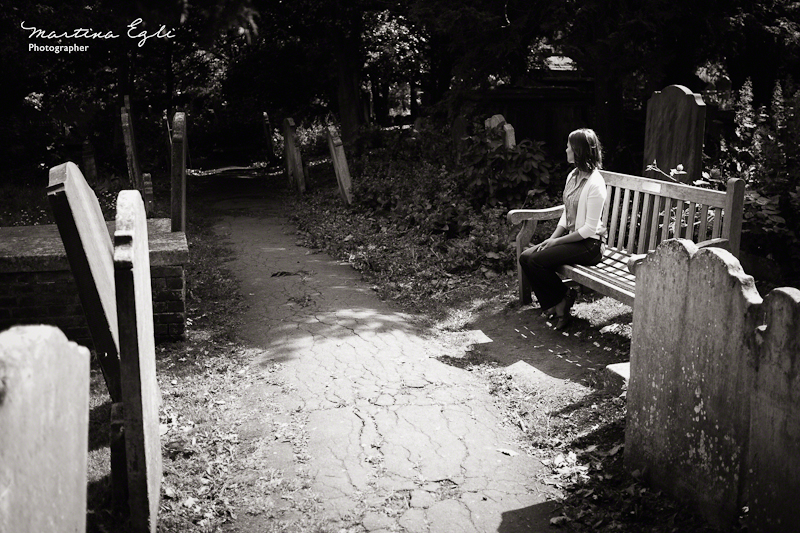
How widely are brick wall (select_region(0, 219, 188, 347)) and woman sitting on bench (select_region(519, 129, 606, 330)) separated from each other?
9.93 feet

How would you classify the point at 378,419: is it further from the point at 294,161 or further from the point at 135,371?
the point at 294,161

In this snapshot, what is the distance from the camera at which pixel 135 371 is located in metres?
3.32

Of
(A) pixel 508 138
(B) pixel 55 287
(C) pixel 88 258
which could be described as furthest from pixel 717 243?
(B) pixel 55 287

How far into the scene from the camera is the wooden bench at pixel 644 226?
18.3 ft

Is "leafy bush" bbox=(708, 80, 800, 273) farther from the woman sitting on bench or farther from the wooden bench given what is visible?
the woman sitting on bench

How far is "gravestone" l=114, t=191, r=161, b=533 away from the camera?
3.25 m

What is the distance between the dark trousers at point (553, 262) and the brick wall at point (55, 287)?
9.71 feet

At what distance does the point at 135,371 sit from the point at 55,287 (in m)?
3.08

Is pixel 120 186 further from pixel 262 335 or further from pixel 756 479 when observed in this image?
pixel 756 479

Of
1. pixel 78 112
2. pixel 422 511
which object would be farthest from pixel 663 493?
pixel 78 112

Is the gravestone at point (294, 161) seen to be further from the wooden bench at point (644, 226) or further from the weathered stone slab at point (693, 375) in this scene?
the weathered stone slab at point (693, 375)

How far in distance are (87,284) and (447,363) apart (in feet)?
10.1

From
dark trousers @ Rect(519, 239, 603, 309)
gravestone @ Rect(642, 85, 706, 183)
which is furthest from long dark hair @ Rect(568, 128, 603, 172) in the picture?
gravestone @ Rect(642, 85, 706, 183)

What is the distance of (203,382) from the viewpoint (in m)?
5.48
